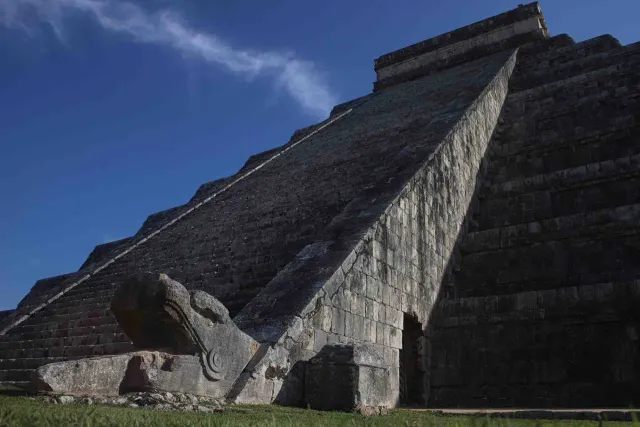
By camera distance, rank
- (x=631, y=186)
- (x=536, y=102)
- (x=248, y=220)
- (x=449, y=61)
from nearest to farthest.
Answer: (x=631, y=186), (x=248, y=220), (x=536, y=102), (x=449, y=61)

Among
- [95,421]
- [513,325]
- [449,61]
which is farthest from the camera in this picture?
[449,61]

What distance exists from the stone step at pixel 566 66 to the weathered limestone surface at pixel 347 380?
35.9 ft

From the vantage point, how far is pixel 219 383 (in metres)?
4.56

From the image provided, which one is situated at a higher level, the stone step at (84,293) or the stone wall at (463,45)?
the stone wall at (463,45)

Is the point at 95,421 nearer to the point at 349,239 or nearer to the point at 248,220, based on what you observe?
the point at 349,239

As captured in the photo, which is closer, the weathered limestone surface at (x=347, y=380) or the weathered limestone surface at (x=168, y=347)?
the weathered limestone surface at (x=168, y=347)

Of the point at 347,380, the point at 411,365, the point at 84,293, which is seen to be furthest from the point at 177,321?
the point at 84,293

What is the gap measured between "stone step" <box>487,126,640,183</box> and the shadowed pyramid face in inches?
283

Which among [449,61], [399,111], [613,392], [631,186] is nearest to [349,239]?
[613,392]

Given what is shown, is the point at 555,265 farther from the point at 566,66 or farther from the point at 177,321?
the point at 566,66

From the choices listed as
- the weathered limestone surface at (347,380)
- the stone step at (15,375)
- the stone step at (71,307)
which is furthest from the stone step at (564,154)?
the stone step at (15,375)

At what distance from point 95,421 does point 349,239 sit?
14.2 feet

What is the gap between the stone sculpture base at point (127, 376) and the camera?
377cm

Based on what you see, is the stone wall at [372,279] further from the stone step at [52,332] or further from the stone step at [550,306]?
the stone step at [52,332]
